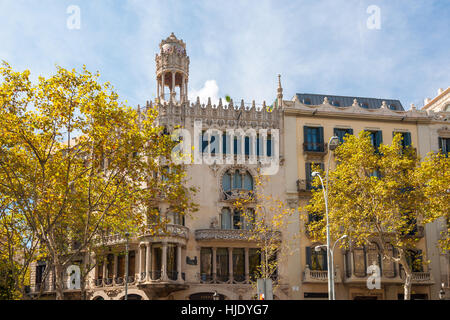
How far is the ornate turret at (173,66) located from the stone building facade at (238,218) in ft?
0.32

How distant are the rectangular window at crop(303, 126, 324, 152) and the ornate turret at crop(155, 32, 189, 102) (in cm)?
1125

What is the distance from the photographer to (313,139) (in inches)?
1860

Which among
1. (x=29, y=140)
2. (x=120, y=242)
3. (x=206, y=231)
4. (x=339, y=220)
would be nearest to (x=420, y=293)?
(x=339, y=220)

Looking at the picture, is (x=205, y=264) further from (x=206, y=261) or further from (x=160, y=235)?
(x=160, y=235)

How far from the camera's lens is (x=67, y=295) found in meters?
46.9

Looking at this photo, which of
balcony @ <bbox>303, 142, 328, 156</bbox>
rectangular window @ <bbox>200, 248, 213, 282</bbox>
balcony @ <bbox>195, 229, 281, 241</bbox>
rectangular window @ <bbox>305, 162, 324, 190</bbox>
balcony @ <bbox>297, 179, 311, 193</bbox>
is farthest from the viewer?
balcony @ <bbox>303, 142, 328, 156</bbox>

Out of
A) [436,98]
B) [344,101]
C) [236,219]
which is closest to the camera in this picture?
[236,219]

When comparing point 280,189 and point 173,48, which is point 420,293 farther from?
point 173,48

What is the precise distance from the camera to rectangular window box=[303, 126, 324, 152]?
153ft

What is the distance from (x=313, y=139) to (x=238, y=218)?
1008 centimetres

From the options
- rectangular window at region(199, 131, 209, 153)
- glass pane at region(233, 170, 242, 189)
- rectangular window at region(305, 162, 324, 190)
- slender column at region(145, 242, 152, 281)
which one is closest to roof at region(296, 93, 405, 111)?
rectangular window at region(305, 162, 324, 190)

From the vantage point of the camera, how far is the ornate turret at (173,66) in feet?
153

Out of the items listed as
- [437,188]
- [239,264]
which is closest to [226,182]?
[239,264]

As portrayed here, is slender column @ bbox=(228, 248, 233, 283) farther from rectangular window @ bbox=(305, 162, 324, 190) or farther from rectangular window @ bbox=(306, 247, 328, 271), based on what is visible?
rectangular window @ bbox=(305, 162, 324, 190)
